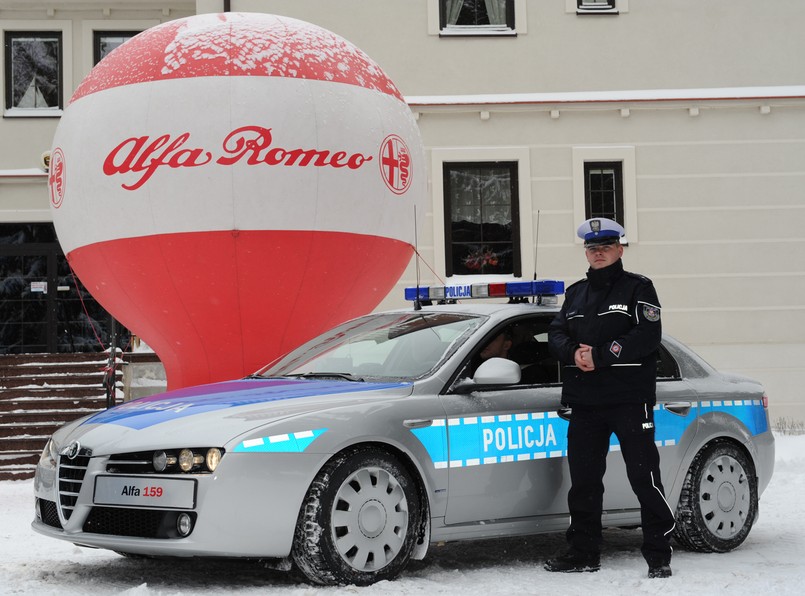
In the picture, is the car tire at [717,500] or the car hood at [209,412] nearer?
the car hood at [209,412]

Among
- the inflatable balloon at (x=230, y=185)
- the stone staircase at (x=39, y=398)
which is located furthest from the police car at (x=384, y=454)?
the stone staircase at (x=39, y=398)

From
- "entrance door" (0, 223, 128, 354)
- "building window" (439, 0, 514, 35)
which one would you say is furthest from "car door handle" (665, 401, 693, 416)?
"entrance door" (0, 223, 128, 354)

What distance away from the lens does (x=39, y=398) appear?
53.8 ft

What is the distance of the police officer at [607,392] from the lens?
257 inches

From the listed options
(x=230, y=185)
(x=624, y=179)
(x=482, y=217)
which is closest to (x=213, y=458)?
(x=230, y=185)

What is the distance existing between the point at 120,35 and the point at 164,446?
55.0 ft

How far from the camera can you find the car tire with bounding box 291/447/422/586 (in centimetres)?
579

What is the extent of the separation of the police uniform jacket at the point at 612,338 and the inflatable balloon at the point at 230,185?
3625mm

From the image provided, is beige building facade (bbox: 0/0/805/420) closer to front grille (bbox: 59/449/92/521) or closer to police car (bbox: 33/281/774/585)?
police car (bbox: 33/281/774/585)

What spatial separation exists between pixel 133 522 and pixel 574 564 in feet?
7.80

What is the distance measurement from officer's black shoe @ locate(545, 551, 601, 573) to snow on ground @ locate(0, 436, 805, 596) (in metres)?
0.08

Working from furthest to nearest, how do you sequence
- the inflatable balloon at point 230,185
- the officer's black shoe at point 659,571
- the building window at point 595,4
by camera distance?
the building window at point 595,4, the inflatable balloon at point 230,185, the officer's black shoe at point 659,571

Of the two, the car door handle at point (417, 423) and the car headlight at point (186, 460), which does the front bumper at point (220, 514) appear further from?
the car door handle at point (417, 423)

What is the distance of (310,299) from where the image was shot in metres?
10.2
